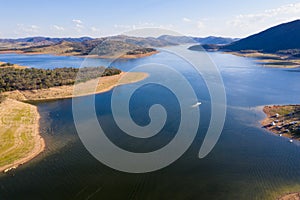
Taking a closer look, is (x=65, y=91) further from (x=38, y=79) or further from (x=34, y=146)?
(x=34, y=146)

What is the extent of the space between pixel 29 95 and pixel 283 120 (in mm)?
51516

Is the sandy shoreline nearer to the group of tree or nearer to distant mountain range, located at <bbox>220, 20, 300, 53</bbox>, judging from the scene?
the group of tree

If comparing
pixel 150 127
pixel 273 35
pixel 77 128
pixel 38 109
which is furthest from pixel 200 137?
pixel 273 35

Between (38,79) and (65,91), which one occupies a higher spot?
(38,79)

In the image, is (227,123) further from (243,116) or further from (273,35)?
(273,35)

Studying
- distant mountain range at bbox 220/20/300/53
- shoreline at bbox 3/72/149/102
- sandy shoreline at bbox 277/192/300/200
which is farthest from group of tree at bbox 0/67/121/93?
distant mountain range at bbox 220/20/300/53

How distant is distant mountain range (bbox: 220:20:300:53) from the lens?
162 meters

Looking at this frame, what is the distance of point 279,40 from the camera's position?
17525cm

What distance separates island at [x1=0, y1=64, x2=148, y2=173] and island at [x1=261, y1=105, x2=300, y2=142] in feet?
106

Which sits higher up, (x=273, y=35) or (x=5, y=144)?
(x=273, y=35)

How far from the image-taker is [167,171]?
78.6 ft

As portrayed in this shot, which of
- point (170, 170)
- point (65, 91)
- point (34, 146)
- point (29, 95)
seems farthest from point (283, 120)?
point (29, 95)

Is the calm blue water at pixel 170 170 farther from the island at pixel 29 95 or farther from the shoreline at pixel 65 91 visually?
the shoreline at pixel 65 91

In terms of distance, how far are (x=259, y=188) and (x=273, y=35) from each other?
650ft
